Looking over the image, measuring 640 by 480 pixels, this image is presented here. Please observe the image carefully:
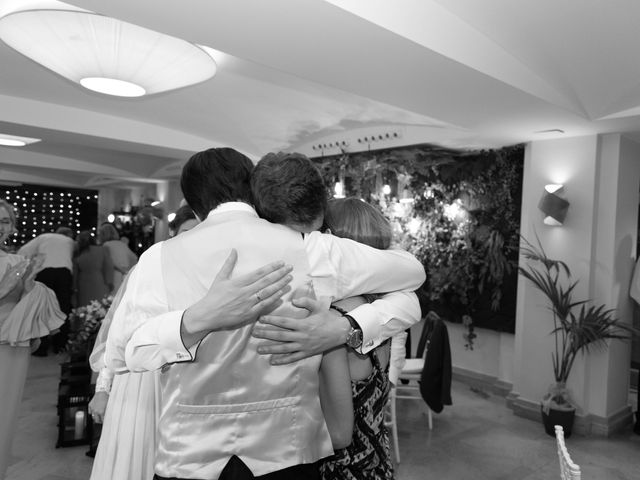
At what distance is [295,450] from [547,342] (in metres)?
4.31

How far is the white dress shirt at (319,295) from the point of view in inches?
42.6

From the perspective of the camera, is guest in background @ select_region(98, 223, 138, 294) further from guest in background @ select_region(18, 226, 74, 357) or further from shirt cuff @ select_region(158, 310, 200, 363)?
shirt cuff @ select_region(158, 310, 200, 363)

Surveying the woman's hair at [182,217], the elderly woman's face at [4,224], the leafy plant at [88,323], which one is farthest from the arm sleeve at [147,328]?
the leafy plant at [88,323]

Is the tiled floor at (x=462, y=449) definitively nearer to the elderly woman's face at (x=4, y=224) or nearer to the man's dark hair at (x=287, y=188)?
the elderly woman's face at (x=4, y=224)

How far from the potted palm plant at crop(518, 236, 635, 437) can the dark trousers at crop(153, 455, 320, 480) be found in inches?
150

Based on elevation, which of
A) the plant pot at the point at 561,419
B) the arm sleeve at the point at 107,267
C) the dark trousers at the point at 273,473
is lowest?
the plant pot at the point at 561,419

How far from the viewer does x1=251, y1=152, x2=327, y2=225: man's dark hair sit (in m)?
1.21

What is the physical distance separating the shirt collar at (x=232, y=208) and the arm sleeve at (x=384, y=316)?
0.37 meters

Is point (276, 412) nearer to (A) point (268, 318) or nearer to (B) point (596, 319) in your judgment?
(A) point (268, 318)

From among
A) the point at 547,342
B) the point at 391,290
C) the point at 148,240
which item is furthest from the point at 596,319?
the point at 148,240

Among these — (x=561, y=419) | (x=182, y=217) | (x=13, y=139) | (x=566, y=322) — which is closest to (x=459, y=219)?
(x=566, y=322)

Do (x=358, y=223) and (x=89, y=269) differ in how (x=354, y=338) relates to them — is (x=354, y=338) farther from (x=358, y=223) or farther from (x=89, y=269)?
(x=89, y=269)

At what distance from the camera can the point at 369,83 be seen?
3430 millimetres

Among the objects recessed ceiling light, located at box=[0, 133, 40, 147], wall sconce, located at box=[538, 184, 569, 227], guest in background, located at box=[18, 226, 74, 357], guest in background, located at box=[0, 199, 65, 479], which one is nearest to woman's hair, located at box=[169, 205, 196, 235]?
guest in background, located at box=[0, 199, 65, 479]
